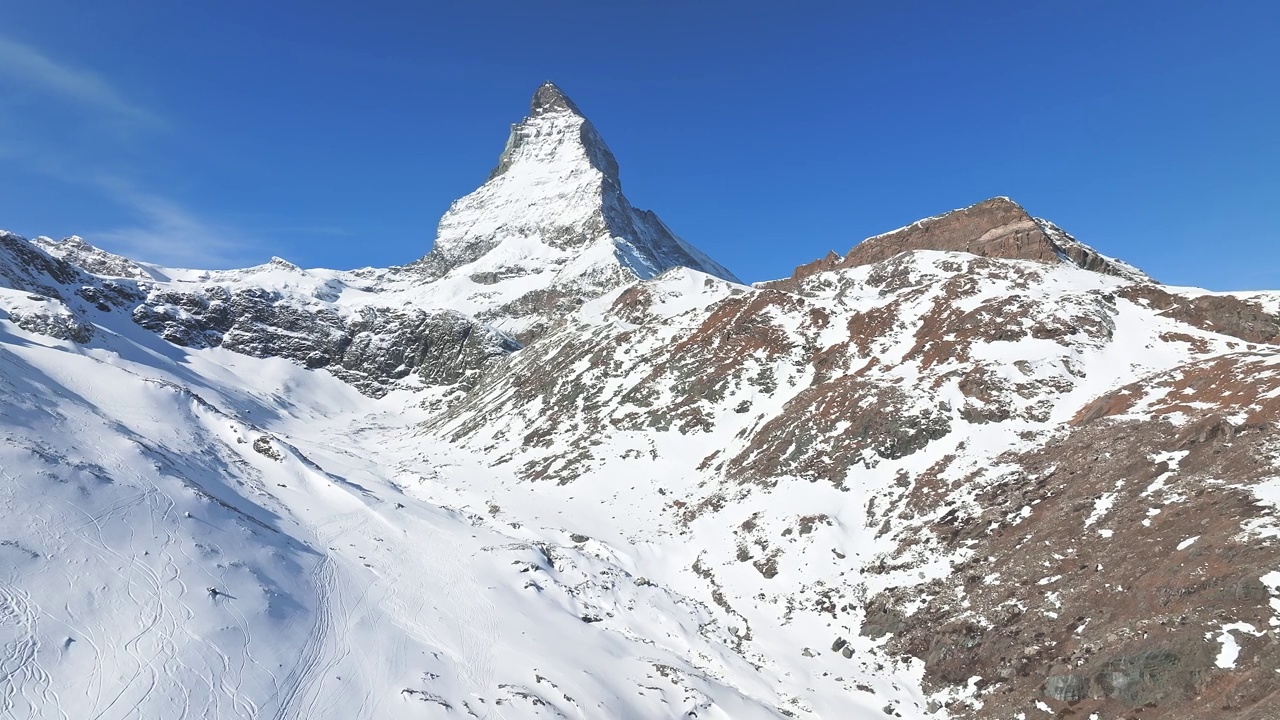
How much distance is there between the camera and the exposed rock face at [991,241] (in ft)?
202

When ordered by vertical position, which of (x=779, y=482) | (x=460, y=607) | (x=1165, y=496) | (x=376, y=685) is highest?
(x=1165, y=496)

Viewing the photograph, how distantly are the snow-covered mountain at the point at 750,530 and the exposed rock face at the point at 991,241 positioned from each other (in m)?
0.51

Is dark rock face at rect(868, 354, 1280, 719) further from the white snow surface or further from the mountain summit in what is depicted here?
the mountain summit

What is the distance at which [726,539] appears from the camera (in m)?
37.0

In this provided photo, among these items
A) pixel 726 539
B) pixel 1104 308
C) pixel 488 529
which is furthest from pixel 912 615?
pixel 1104 308

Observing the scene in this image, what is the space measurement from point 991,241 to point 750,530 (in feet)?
161

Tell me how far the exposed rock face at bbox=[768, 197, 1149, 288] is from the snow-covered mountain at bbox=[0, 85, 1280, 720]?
513mm

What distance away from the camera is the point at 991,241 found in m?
66.2

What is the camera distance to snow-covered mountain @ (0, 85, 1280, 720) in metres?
18.3

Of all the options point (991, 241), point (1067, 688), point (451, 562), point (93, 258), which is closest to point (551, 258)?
point (93, 258)

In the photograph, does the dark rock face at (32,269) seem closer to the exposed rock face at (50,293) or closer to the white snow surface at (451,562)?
the exposed rock face at (50,293)

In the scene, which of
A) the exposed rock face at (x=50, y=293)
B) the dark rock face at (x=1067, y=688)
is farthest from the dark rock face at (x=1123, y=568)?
the exposed rock face at (x=50, y=293)

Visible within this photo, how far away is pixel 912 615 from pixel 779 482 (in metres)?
14.1

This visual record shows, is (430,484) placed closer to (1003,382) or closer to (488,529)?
(488,529)
